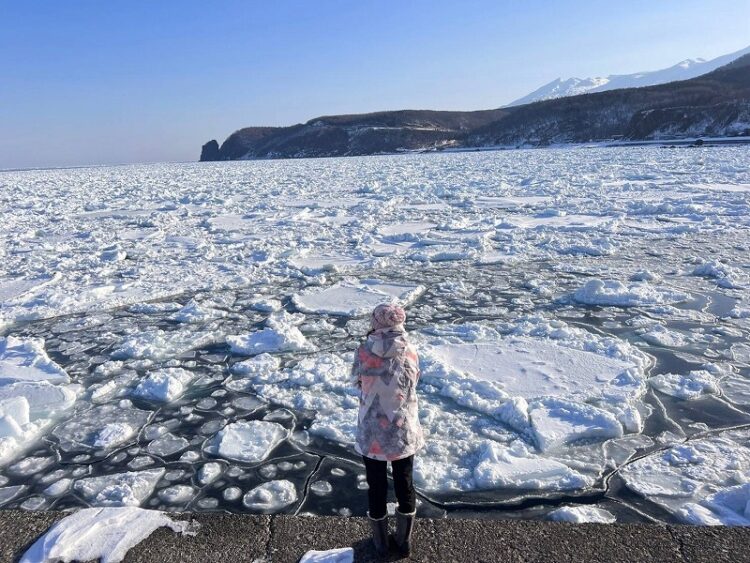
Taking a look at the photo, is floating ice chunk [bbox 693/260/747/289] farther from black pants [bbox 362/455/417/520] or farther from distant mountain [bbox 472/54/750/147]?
distant mountain [bbox 472/54/750/147]

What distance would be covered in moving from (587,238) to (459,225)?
91.2 inches

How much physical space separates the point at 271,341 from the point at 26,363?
73.8 inches

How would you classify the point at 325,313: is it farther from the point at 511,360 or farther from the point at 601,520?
the point at 601,520

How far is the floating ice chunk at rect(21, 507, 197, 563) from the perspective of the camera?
201 cm

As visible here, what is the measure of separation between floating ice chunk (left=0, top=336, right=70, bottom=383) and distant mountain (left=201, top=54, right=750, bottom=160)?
175ft

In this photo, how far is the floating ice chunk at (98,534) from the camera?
2.01 meters

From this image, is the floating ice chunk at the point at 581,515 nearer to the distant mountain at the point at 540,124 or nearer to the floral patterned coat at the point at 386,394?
the floral patterned coat at the point at 386,394

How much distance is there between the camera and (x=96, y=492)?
8.68 feet

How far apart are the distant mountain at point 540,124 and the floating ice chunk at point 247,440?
174ft

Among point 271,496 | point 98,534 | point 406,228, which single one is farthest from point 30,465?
point 406,228

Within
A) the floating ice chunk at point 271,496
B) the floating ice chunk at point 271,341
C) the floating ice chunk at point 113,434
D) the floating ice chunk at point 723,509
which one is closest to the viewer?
the floating ice chunk at point 723,509

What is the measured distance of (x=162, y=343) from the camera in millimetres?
4535

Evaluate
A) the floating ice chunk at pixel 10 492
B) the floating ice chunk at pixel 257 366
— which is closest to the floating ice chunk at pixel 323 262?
the floating ice chunk at pixel 257 366

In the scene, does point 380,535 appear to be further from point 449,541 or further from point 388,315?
point 388,315
